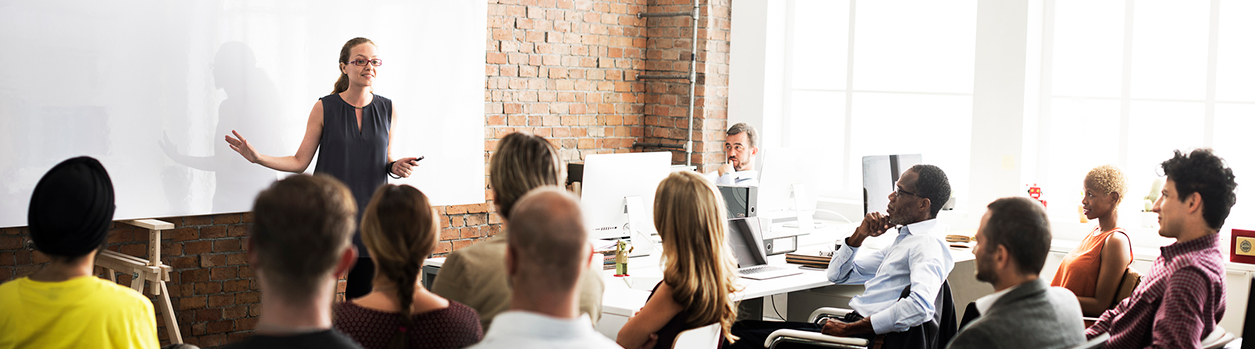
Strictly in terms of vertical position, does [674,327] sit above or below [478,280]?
below

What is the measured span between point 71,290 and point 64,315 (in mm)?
46

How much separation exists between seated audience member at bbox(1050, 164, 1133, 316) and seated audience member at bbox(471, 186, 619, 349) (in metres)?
2.61

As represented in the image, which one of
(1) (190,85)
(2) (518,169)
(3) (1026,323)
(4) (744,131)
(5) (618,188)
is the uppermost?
(1) (190,85)

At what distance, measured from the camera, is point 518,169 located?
2145 millimetres

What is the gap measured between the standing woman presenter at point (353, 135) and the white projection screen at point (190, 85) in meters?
0.34

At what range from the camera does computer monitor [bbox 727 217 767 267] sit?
12.7ft

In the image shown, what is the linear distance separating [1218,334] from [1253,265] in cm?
248

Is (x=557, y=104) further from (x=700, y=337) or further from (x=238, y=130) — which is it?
(x=700, y=337)

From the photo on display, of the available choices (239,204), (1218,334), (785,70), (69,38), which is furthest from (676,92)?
(1218,334)

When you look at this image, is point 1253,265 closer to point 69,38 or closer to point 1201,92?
point 1201,92

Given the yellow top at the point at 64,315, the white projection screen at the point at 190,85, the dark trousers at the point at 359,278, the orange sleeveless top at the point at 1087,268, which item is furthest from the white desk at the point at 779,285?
the white projection screen at the point at 190,85

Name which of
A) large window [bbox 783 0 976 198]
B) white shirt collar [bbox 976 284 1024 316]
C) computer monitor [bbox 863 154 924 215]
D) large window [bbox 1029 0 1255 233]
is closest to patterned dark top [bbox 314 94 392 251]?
computer monitor [bbox 863 154 924 215]

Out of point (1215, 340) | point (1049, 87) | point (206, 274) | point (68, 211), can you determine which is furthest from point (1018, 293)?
point (1049, 87)

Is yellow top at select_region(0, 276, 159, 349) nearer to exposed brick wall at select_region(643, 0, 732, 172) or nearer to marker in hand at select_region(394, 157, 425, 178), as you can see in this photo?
marker in hand at select_region(394, 157, 425, 178)
